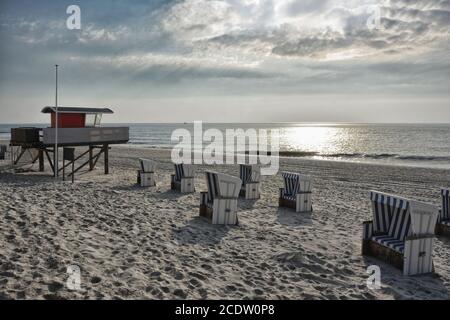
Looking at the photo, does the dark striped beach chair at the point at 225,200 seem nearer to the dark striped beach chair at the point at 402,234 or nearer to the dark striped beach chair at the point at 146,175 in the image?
the dark striped beach chair at the point at 402,234

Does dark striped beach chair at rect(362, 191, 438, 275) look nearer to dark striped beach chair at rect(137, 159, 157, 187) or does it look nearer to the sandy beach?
the sandy beach

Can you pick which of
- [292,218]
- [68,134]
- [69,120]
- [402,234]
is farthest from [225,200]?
[69,120]

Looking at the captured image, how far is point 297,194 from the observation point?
1103 centimetres

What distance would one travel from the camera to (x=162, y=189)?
14.3m

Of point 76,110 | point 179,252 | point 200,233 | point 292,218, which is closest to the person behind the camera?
point 179,252

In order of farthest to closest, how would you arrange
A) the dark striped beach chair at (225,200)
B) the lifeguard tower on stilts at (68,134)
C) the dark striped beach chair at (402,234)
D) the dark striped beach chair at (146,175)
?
the lifeguard tower on stilts at (68,134) → the dark striped beach chair at (146,175) → the dark striped beach chair at (225,200) → the dark striped beach chair at (402,234)

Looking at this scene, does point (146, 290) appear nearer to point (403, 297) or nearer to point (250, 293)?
point (250, 293)

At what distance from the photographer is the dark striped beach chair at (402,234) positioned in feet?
20.6

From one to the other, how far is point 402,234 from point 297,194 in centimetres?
445

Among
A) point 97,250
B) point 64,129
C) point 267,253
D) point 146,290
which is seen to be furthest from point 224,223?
point 64,129

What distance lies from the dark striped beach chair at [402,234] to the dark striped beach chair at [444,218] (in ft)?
9.32

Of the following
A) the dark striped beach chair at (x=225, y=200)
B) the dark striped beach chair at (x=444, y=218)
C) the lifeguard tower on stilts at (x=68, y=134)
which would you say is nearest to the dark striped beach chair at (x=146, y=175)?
the lifeguard tower on stilts at (x=68, y=134)

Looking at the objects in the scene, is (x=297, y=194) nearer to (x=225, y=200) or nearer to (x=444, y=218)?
(x=225, y=200)
